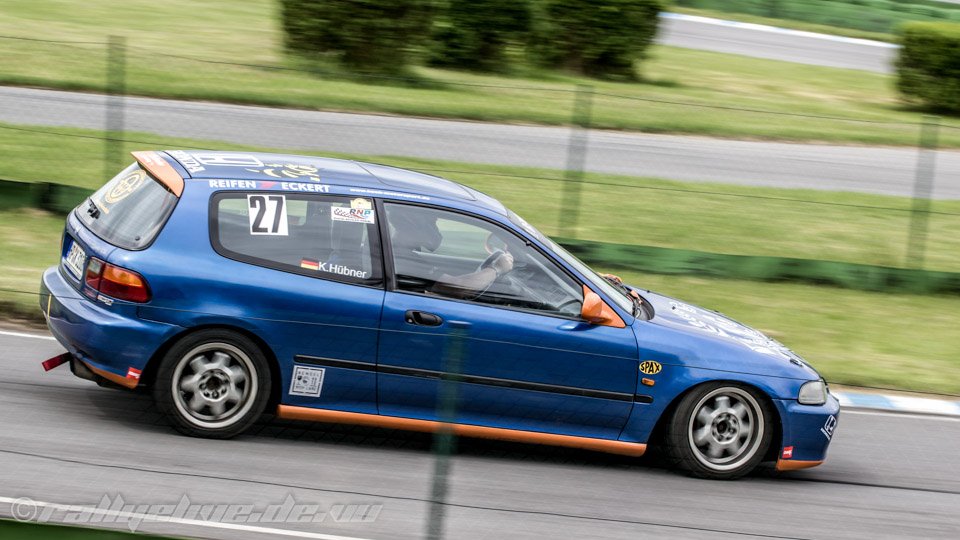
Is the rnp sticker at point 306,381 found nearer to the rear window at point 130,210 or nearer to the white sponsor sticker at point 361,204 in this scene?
the white sponsor sticker at point 361,204

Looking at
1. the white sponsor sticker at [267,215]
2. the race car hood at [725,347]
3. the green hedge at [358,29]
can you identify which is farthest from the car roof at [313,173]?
the green hedge at [358,29]

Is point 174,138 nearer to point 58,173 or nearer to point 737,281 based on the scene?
point 58,173

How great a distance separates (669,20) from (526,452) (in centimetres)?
2916

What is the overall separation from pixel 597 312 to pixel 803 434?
1.49 metres

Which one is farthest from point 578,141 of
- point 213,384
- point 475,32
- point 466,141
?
point 213,384

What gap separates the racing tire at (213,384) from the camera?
6.59m

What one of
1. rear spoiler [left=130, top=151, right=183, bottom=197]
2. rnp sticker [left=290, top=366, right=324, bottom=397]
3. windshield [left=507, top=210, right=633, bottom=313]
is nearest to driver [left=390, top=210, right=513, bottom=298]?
windshield [left=507, top=210, right=633, bottom=313]

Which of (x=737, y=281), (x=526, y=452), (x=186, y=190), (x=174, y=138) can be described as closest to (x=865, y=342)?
(x=737, y=281)

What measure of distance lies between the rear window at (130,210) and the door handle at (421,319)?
1477 mm

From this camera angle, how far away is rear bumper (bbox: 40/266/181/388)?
6.54 metres

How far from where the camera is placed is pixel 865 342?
35.3 ft

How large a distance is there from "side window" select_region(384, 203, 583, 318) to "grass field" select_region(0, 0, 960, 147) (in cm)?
534

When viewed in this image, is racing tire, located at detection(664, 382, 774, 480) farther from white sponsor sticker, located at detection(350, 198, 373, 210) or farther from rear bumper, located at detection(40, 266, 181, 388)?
rear bumper, located at detection(40, 266, 181, 388)

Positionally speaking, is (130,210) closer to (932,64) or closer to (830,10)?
(932,64)
